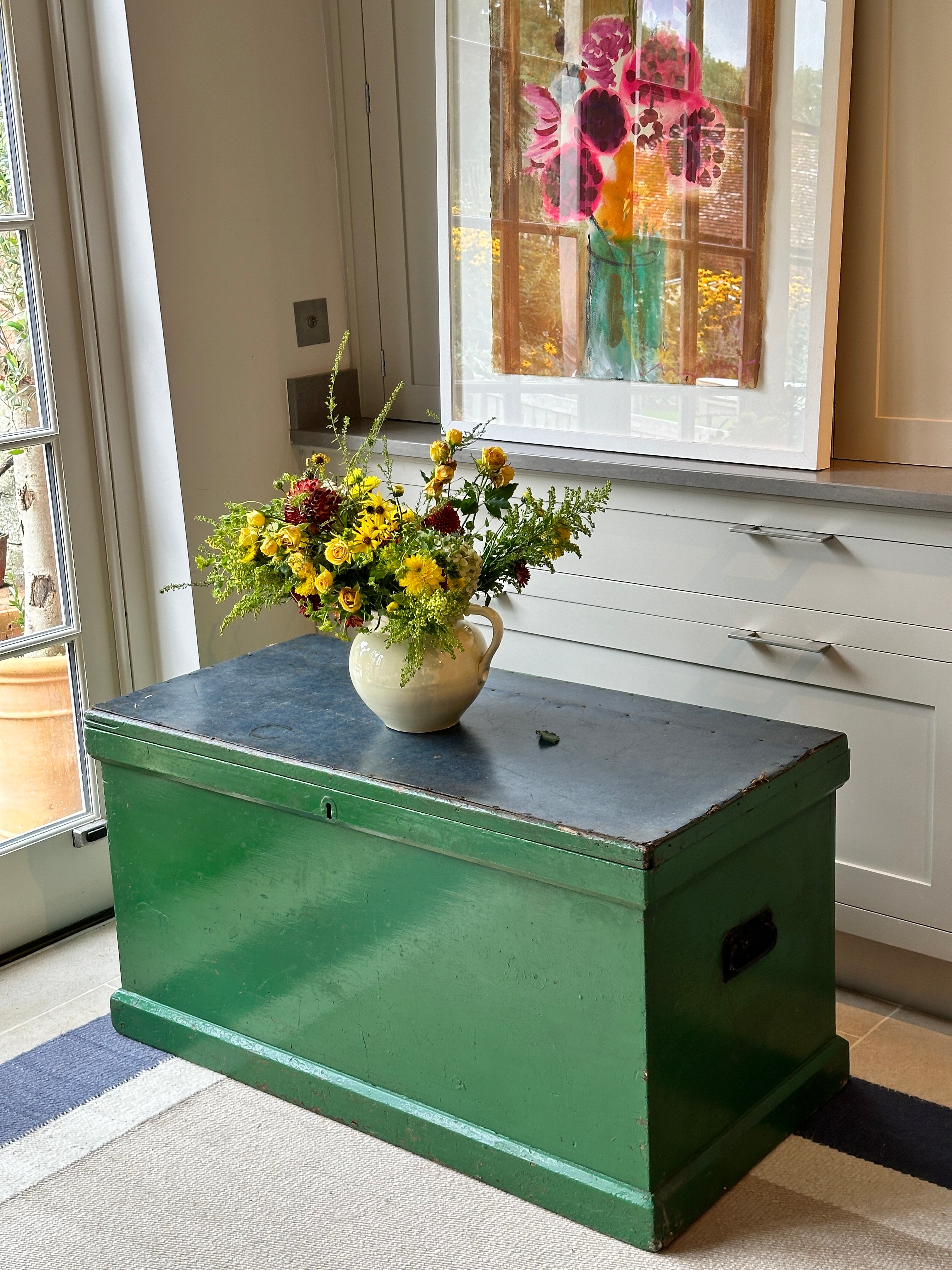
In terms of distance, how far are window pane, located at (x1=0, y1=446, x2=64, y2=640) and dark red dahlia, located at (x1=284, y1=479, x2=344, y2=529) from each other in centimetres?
98

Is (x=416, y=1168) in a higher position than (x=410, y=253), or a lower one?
lower

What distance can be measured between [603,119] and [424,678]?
118 cm

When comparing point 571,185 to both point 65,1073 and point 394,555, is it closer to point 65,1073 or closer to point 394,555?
point 394,555

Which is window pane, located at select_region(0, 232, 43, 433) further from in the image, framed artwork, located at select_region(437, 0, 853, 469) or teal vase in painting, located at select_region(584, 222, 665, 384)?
teal vase in painting, located at select_region(584, 222, 665, 384)

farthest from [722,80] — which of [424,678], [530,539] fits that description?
[424,678]

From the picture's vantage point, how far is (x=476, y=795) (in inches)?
74.7

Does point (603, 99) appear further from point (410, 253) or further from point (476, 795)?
point (476, 795)

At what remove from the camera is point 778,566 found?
240cm

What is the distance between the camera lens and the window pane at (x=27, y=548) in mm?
2754

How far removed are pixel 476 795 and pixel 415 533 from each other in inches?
15.7

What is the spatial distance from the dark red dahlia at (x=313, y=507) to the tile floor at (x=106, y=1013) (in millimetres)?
1141

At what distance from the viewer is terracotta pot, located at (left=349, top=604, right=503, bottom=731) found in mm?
2078

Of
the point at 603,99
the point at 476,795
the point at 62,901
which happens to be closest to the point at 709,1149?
the point at 476,795

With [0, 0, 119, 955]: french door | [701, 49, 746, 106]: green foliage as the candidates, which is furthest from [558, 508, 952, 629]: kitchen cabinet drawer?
[0, 0, 119, 955]: french door
